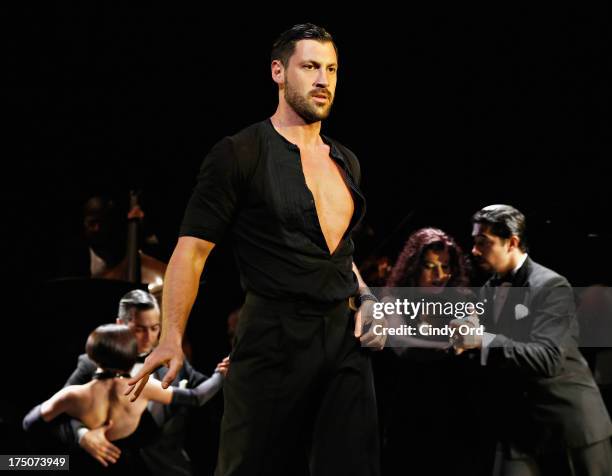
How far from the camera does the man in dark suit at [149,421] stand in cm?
345

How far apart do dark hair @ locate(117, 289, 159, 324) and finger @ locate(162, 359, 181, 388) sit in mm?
2175

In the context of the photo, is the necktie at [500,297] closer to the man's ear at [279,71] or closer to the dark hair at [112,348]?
the dark hair at [112,348]

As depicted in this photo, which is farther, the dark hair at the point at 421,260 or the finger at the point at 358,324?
the dark hair at the point at 421,260

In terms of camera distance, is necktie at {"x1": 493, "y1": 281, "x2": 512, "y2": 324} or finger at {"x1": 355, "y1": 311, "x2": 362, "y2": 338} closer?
finger at {"x1": 355, "y1": 311, "x2": 362, "y2": 338}

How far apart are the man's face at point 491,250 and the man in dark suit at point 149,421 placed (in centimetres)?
133

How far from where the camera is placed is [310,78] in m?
1.93

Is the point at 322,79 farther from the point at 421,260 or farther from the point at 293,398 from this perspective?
the point at 421,260

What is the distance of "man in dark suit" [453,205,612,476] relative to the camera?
315 cm

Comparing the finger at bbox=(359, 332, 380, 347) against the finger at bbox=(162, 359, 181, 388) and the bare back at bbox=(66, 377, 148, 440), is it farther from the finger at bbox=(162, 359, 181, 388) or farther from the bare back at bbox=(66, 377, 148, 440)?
the bare back at bbox=(66, 377, 148, 440)

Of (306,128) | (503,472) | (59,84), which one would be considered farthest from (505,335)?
(59,84)

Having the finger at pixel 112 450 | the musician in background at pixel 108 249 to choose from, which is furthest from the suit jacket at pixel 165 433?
the musician in background at pixel 108 249

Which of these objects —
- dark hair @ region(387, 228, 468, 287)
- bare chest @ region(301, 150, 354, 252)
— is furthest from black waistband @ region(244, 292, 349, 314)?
dark hair @ region(387, 228, 468, 287)

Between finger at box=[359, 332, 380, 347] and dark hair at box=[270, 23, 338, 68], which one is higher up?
dark hair at box=[270, 23, 338, 68]

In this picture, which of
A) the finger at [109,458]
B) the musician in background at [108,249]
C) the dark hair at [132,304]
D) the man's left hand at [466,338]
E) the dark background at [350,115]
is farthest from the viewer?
the dark background at [350,115]
